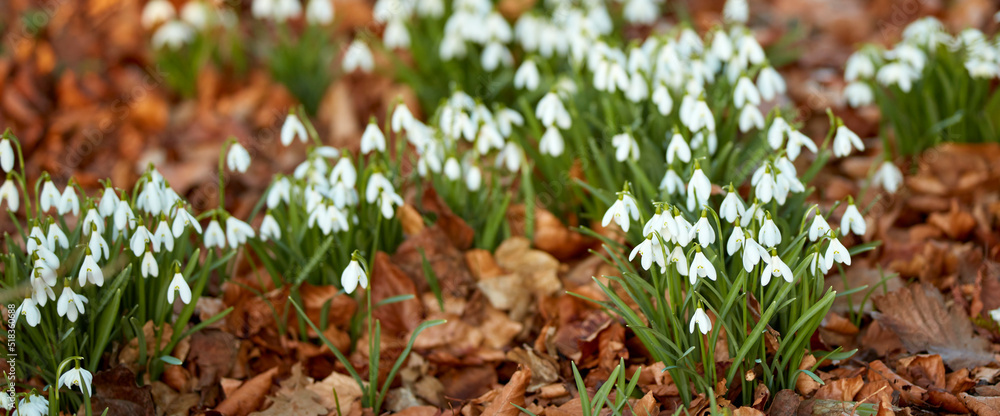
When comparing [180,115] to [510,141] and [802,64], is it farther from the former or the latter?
[802,64]

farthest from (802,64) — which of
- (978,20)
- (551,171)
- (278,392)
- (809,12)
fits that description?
(278,392)

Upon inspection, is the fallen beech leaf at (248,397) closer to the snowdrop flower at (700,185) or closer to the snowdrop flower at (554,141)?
the snowdrop flower at (554,141)

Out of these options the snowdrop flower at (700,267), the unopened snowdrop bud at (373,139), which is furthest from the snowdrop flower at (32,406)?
the snowdrop flower at (700,267)

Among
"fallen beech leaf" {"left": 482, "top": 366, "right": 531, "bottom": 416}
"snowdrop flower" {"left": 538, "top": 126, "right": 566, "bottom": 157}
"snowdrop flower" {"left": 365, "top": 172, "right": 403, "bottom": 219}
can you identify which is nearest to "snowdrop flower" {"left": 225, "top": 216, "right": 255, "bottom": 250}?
"snowdrop flower" {"left": 365, "top": 172, "right": 403, "bottom": 219}

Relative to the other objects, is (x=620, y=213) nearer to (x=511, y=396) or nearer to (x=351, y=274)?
(x=511, y=396)

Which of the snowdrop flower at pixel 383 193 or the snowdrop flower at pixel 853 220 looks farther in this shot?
the snowdrop flower at pixel 383 193

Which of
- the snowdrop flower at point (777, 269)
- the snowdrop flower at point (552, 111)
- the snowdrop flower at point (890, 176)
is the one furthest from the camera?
the snowdrop flower at point (890, 176)
